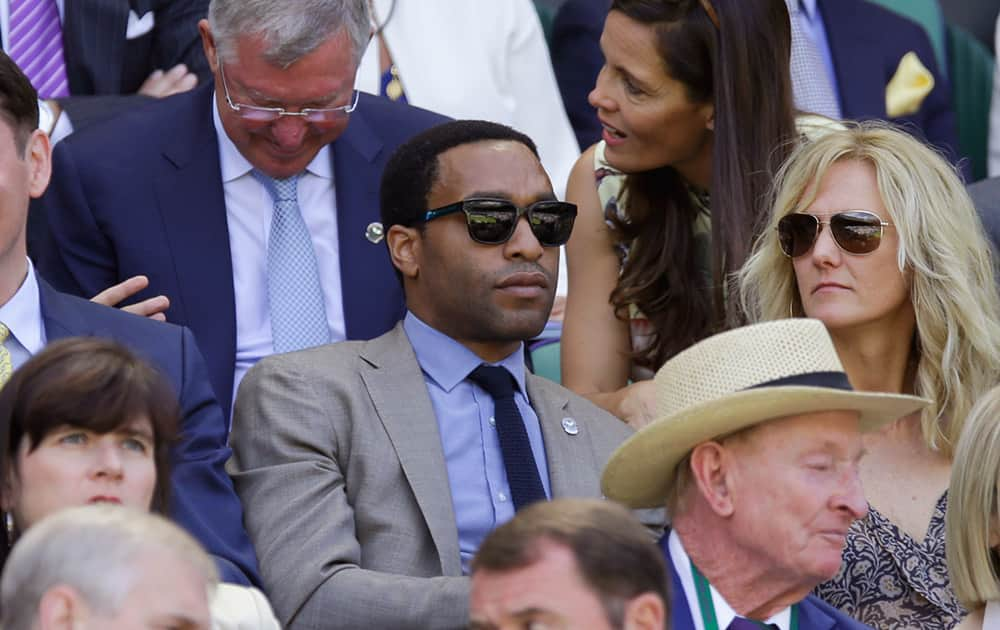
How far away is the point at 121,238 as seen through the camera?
4.75 m

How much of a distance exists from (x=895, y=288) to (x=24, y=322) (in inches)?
81.6

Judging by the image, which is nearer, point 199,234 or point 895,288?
point 895,288

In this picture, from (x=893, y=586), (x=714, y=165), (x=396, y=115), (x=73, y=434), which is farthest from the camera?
(x=396, y=115)

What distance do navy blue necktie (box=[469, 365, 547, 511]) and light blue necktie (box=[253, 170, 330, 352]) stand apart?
62 centimetres

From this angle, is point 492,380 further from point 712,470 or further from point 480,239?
point 712,470

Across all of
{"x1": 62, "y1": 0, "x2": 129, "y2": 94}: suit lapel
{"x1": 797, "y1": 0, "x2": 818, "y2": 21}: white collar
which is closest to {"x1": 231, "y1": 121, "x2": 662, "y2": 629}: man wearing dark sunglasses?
{"x1": 62, "y1": 0, "x2": 129, "y2": 94}: suit lapel

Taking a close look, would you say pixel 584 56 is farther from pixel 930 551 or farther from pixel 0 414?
pixel 0 414

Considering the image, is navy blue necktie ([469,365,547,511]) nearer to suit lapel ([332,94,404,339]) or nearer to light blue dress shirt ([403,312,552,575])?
light blue dress shirt ([403,312,552,575])

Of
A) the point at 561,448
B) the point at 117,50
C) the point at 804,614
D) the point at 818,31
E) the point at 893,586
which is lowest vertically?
the point at 893,586

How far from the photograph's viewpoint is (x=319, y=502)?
13.1 ft

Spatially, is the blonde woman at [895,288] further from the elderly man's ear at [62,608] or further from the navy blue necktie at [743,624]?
the elderly man's ear at [62,608]

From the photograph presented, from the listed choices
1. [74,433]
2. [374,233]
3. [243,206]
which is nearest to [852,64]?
[374,233]

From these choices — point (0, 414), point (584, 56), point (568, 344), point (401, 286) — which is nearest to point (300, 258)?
point (401, 286)

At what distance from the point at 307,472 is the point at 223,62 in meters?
1.31
